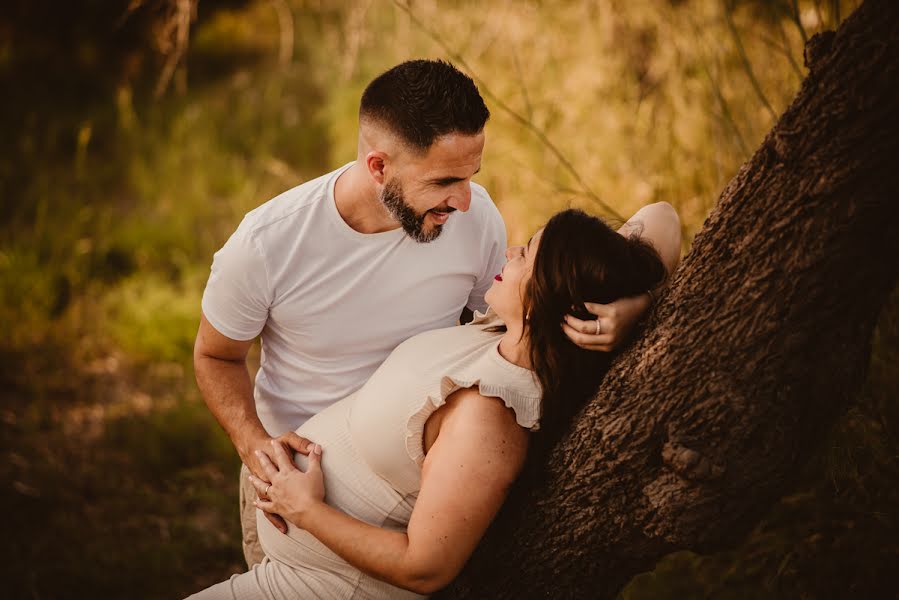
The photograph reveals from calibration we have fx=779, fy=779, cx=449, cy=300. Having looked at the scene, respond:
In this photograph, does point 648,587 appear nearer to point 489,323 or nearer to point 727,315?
point 489,323

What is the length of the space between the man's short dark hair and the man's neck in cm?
18

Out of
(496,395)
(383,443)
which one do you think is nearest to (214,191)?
(383,443)

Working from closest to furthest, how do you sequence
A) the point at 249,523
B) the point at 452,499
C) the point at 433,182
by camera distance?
the point at 452,499
the point at 433,182
the point at 249,523

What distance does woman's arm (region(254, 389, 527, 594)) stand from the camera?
1.77 metres

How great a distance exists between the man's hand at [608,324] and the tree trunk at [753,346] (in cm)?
6

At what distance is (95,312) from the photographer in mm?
5090

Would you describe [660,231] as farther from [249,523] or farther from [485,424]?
[249,523]

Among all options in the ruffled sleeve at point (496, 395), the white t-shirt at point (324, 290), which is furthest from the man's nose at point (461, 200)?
the ruffled sleeve at point (496, 395)

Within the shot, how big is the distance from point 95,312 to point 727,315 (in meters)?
4.54

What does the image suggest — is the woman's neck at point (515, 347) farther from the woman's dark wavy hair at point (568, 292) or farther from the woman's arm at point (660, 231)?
the woman's arm at point (660, 231)

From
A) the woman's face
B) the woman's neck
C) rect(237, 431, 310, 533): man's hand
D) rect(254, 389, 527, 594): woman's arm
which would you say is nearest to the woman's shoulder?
rect(254, 389, 527, 594): woman's arm

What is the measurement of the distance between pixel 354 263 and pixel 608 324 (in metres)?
0.93

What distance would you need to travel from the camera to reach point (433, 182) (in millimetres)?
2375

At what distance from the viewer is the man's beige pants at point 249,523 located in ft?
8.37
